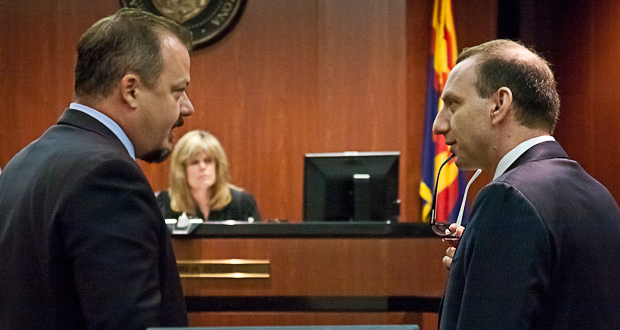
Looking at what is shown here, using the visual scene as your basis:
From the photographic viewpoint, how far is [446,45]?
4957 millimetres

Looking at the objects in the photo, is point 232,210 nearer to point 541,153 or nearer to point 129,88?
point 129,88

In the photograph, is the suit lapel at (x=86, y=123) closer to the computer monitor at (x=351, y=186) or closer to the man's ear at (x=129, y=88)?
the man's ear at (x=129, y=88)

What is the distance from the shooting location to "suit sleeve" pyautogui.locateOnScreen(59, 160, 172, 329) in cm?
110

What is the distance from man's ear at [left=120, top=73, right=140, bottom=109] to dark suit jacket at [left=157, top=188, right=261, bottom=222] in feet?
9.80

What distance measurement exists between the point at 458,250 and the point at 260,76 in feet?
14.5

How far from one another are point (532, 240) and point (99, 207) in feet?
2.44

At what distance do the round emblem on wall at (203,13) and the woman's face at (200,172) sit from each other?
61.5 inches

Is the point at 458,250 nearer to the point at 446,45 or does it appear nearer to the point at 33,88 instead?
the point at 446,45

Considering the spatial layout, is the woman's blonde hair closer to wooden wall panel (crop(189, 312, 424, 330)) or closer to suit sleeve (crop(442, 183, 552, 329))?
wooden wall panel (crop(189, 312, 424, 330))

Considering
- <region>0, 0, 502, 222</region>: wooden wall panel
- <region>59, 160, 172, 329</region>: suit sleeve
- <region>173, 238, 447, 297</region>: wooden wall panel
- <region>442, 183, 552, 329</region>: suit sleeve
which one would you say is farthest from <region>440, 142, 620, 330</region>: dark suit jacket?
<region>0, 0, 502, 222</region>: wooden wall panel

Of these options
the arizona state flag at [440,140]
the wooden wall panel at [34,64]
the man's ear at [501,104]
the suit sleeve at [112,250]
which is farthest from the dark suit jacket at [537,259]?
the wooden wall panel at [34,64]

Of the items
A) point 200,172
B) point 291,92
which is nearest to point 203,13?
point 291,92

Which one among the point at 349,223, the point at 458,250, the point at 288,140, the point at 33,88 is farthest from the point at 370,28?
the point at 458,250

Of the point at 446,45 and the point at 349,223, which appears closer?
the point at 349,223
